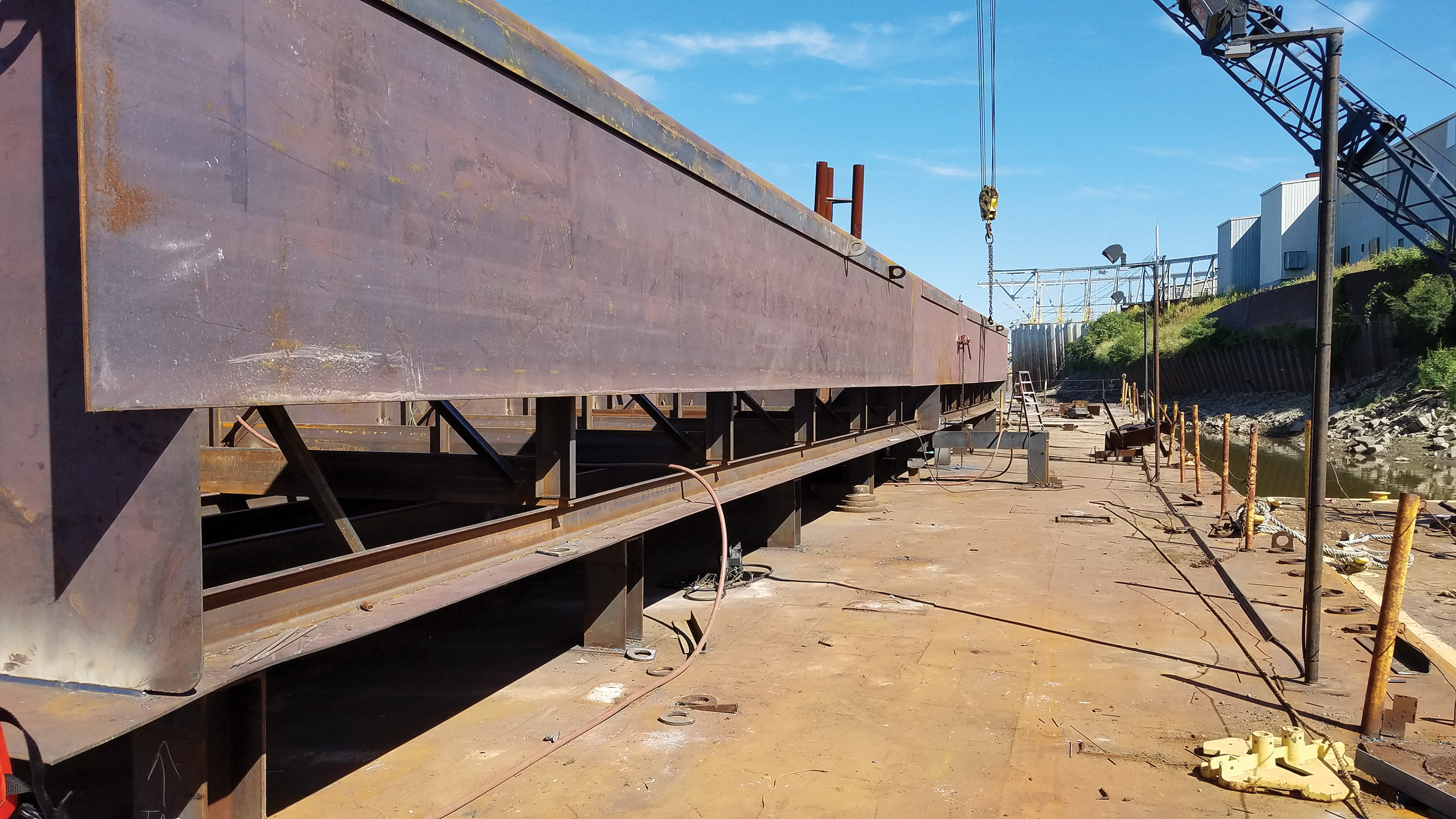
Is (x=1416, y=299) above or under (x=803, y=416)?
above

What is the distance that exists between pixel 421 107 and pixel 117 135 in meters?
1.19

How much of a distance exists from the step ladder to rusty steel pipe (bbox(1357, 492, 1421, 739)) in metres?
12.9

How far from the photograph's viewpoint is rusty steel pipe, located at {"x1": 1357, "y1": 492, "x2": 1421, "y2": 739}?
4.50 meters

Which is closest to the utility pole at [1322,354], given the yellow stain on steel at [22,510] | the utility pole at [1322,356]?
the utility pole at [1322,356]

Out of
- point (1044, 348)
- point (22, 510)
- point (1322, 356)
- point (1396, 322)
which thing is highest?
point (1044, 348)

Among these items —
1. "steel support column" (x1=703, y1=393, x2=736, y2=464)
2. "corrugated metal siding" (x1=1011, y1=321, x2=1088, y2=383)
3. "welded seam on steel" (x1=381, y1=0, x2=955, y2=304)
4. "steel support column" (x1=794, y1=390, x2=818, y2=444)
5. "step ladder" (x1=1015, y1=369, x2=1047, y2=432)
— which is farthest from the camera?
"corrugated metal siding" (x1=1011, y1=321, x2=1088, y2=383)

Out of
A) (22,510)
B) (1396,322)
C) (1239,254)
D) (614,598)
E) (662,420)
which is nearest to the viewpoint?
(22,510)

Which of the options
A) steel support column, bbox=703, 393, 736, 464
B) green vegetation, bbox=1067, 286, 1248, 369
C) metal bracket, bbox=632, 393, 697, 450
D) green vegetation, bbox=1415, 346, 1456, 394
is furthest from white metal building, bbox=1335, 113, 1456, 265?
metal bracket, bbox=632, 393, 697, 450

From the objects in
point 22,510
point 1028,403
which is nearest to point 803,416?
point 22,510

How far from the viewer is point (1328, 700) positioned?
204 inches

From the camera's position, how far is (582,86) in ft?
14.3

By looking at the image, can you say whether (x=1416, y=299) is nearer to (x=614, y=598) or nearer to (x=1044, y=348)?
(x=1044, y=348)

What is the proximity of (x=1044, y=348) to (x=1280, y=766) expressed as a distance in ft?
223

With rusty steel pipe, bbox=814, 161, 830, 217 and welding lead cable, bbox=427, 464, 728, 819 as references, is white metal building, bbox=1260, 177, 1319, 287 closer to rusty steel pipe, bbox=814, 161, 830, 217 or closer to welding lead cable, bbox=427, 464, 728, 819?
rusty steel pipe, bbox=814, 161, 830, 217
